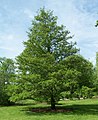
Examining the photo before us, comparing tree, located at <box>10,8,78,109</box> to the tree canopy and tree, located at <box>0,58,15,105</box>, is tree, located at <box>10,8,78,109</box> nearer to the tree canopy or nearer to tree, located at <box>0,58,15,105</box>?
the tree canopy

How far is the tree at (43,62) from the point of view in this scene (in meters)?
25.6

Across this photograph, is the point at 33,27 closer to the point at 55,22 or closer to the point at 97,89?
the point at 55,22

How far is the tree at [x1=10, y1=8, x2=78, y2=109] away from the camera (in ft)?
83.9

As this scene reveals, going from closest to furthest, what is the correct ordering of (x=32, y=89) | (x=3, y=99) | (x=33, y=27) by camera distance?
(x=32, y=89)
(x=33, y=27)
(x=3, y=99)

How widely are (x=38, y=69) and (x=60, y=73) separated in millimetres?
2722

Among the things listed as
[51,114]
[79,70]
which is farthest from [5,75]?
[51,114]

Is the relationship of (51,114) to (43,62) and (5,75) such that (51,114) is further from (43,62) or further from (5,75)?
(5,75)

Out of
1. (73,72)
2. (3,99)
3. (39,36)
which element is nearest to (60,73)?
(73,72)

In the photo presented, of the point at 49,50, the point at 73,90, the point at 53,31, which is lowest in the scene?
the point at 73,90

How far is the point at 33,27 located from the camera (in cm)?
2955

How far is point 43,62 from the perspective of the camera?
2636 cm

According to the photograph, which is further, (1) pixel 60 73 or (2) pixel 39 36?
(2) pixel 39 36

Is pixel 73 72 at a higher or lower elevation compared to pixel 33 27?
lower

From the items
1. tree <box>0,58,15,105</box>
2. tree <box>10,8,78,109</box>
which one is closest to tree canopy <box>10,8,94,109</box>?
tree <box>10,8,78,109</box>
